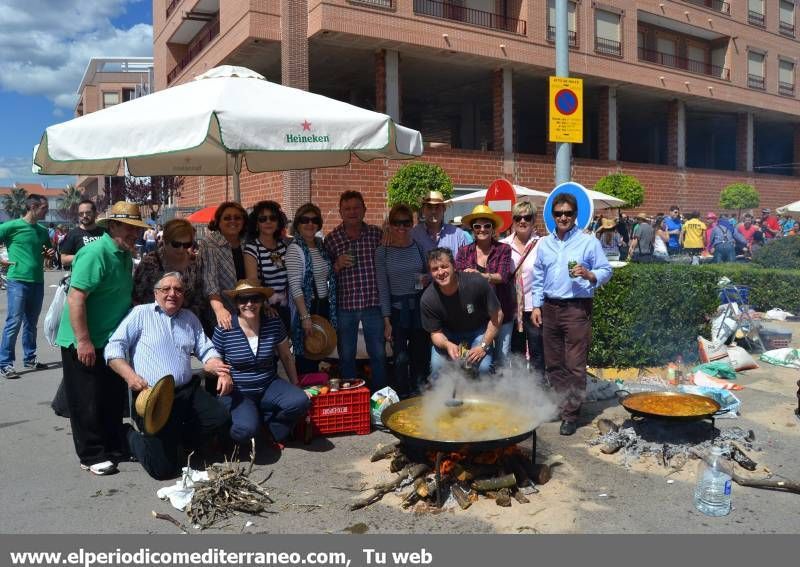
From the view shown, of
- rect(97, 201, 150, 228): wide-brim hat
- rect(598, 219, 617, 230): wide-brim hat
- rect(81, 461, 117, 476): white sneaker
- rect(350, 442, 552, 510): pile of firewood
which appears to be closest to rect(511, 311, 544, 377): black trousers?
rect(350, 442, 552, 510): pile of firewood

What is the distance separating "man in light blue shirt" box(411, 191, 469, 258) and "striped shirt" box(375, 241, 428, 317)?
2.01 feet

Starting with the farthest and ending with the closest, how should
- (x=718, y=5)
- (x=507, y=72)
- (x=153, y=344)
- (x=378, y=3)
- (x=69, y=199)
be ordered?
(x=69, y=199), (x=718, y=5), (x=507, y=72), (x=378, y=3), (x=153, y=344)

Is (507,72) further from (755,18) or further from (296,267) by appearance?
(296,267)

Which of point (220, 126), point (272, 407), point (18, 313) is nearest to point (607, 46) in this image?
point (18, 313)

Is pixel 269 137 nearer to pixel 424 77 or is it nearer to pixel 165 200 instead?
pixel 424 77

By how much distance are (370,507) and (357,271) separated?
7.61 feet

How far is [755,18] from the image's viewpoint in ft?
101

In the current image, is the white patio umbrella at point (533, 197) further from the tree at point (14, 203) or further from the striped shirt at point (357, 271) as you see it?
the tree at point (14, 203)

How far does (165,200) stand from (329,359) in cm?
2901

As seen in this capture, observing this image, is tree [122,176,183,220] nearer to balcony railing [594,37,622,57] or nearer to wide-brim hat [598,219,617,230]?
balcony railing [594,37,622,57]

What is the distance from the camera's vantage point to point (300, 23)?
60.8 feet

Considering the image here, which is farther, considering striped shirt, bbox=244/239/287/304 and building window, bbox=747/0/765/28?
building window, bbox=747/0/765/28

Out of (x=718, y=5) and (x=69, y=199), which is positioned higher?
(x=718, y=5)

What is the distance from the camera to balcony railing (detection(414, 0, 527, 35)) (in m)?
20.3
